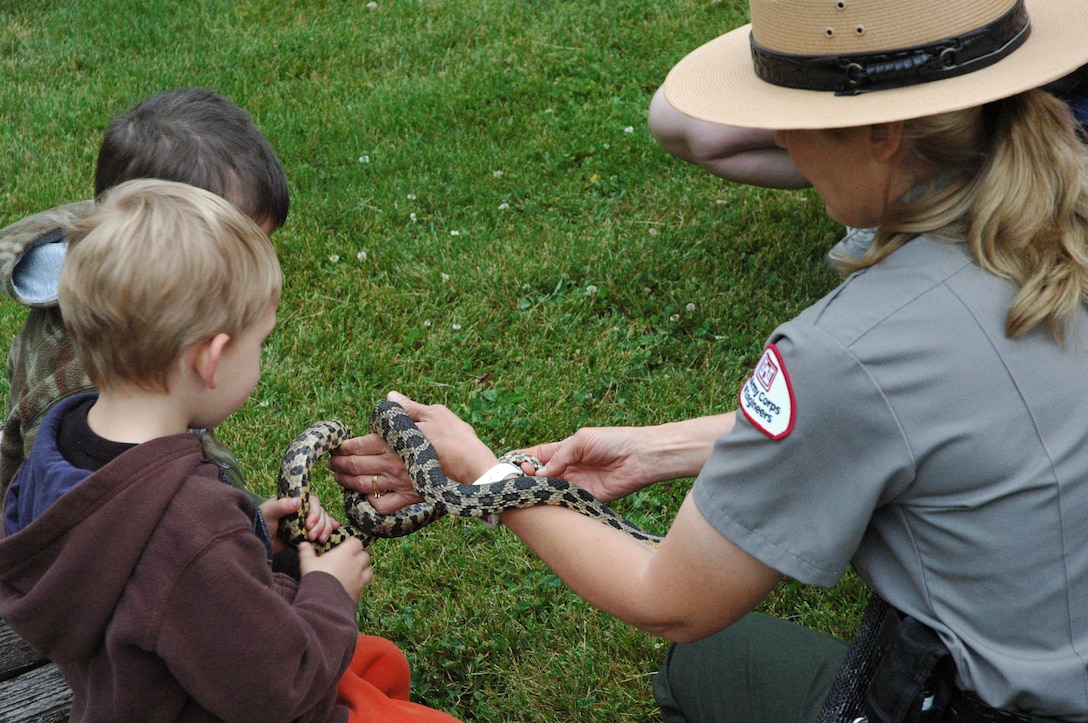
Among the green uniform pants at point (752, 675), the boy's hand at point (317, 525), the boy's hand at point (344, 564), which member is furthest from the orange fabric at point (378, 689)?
the green uniform pants at point (752, 675)

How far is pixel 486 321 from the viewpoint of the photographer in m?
6.50

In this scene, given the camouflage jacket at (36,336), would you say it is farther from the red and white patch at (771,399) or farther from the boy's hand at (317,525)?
the red and white patch at (771,399)

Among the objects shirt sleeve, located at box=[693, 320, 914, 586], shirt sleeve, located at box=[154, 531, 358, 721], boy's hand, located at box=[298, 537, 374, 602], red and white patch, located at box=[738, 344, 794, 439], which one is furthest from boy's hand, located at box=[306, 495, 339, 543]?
red and white patch, located at box=[738, 344, 794, 439]

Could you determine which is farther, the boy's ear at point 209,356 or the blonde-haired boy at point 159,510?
the boy's ear at point 209,356

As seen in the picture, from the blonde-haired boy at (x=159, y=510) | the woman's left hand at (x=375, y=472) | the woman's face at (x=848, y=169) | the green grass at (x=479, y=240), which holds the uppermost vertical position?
the woman's face at (x=848, y=169)

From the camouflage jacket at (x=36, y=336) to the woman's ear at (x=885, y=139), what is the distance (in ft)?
7.09

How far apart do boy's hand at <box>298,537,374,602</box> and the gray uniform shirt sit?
3.99ft

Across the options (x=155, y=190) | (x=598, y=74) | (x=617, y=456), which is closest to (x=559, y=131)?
(x=598, y=74)

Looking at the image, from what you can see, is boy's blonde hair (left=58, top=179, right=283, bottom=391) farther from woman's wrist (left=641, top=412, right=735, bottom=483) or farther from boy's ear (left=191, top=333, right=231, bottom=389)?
woman's wrist (left=641, top=412, right=735, bottom=483)

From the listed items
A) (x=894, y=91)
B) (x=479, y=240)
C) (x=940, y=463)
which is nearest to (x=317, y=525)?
(x=940, y=463)

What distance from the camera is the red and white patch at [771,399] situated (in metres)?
2.24

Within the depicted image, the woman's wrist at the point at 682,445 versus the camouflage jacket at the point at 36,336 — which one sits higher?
the camouflage jacket at the point at 36,336

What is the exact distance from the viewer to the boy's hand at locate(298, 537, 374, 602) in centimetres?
311

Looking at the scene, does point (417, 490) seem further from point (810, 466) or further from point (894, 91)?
Answer: point (894, 91)
